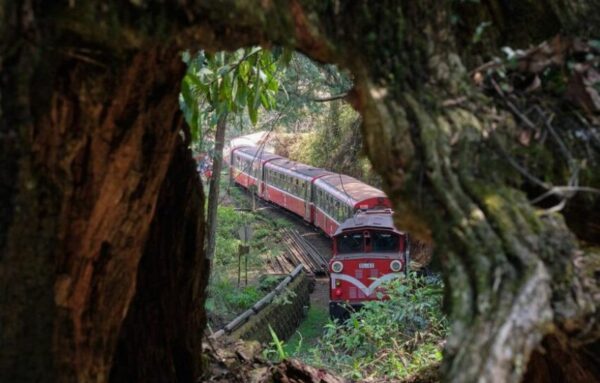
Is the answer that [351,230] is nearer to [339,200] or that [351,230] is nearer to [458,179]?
[339,200]

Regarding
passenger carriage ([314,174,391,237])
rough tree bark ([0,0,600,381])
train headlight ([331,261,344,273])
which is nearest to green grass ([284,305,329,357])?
train headlight ([331,261,344,273])

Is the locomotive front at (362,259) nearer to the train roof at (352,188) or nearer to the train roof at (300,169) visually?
the train roof at (352,188)

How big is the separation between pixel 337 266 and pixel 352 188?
12.6 feet

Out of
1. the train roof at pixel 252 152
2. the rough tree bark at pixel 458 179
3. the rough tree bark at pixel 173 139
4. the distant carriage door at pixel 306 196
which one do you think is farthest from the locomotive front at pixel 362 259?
the rough tree bark at pixel 458 179

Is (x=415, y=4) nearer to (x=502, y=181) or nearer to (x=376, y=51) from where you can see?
(x=376, y=51)

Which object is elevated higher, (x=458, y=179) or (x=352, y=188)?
(x=352, y=188)

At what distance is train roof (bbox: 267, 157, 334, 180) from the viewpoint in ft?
69.8

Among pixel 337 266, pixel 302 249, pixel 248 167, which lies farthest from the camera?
pixel 248 167

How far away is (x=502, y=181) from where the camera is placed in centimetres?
221

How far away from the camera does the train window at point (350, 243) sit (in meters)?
15.6

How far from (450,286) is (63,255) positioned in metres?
1.52

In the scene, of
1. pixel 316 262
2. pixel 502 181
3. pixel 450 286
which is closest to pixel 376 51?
pixel 502 181

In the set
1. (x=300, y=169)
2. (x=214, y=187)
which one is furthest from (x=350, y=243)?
(x=300, y=169)

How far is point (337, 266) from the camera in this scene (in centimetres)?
1532
